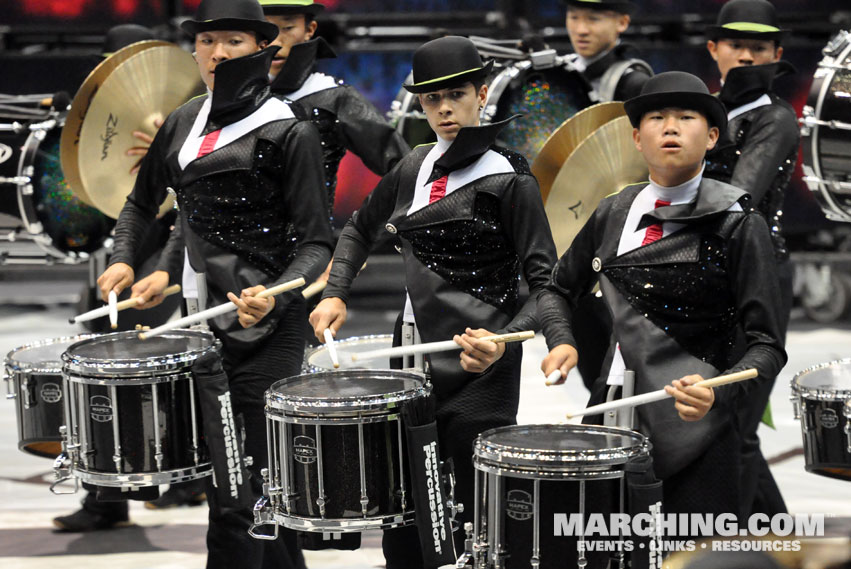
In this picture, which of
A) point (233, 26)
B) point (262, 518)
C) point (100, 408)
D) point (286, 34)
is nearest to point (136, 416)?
point (100, 408)

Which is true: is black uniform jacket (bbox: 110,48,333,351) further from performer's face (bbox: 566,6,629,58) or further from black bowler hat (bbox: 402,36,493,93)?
performer's face (bbox: 566,6,629,58)

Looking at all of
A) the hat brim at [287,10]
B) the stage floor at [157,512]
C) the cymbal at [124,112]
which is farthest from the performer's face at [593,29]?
the stage floor at [157,512]

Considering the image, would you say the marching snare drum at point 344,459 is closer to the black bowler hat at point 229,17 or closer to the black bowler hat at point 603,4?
the black bowler hat at point 229,17

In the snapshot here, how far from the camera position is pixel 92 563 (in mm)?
4734

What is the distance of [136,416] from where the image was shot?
147 inches

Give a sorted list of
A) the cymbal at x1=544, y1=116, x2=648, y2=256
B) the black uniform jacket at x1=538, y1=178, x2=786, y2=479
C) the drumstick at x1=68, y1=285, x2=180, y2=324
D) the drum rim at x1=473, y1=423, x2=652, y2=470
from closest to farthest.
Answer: the drum rim at x1=473, y1=423, x2=652, y2=470, the black uniform jacket at x1=538, y1=178, x2=786, y2=479, the drumstick at x1=68, y1=285, x2=180, y2=324, the cymbal at x1=544, y1=116, x2=648, y2=256

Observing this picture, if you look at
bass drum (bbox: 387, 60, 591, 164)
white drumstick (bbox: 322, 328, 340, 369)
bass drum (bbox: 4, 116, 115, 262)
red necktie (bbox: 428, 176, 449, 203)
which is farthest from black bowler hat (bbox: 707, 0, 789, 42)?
bass drum (bbox: 4, 116, 115, 262)

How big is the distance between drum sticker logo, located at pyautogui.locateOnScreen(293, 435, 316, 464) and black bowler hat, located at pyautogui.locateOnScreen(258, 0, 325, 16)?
A: 187 cm

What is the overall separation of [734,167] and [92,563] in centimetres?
263

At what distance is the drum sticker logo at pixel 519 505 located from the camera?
2910 mm

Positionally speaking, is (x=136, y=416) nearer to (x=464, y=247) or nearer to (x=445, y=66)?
(x=464, y=247)

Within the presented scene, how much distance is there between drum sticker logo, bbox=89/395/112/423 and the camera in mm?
3748

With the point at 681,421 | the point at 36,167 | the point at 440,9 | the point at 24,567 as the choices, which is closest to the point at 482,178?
the point at 681,421

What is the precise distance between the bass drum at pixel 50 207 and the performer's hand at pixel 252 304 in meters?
2.36
